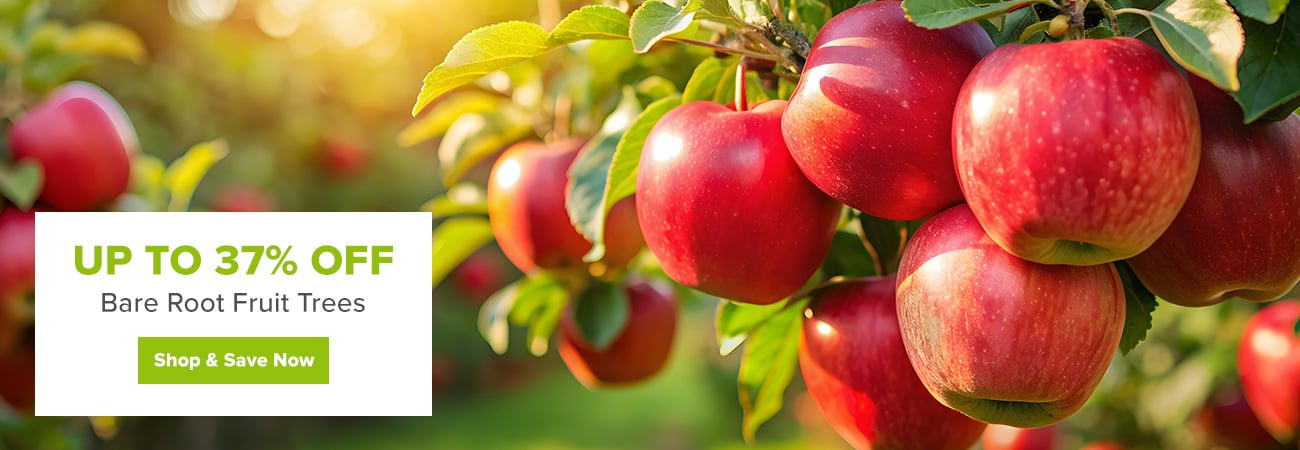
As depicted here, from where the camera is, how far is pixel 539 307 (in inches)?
39.9

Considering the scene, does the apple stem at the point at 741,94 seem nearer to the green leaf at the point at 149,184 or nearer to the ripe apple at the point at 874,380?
the ripe apple at the point at 874,380

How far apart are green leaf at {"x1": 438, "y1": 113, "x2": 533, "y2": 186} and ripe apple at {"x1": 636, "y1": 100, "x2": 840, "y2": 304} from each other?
1.56 feet

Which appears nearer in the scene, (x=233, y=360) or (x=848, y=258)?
(x=848, y=258)

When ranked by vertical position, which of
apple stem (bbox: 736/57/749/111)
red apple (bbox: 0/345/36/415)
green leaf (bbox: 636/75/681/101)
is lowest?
red apple (bbox: 0/345/36/415)

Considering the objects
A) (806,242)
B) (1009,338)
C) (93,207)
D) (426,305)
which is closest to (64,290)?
(93,207)

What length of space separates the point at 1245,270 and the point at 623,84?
50 centimetres

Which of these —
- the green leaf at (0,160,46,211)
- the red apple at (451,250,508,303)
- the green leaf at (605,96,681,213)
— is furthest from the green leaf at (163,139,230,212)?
the red apple at (451,250,508,303)

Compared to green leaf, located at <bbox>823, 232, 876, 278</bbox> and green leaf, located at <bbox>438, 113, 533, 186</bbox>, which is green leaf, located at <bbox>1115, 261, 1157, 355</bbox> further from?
green leaf, located at <bbox>438, 113, 533, 186</bbox>

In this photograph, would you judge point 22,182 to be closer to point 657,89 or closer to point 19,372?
point 19,372

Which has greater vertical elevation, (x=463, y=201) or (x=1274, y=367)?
(x=463, y=201)

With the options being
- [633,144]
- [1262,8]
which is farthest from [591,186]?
[1262,8]

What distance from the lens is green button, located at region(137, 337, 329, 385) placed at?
88cm

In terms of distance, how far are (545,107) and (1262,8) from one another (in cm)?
71

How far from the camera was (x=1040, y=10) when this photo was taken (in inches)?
18.6
